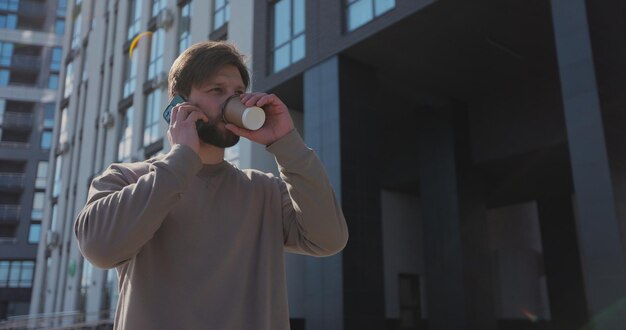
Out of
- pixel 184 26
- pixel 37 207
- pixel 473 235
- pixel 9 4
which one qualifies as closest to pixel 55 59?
pixel 9 4

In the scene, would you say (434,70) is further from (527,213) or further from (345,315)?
(527,213)

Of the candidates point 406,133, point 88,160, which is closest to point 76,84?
point 88,160

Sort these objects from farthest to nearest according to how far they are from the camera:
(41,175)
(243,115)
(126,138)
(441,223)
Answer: (41,175) → (126,138) → (441,223) → (243,115)

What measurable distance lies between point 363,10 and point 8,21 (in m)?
40.1

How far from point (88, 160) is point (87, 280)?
17.9ft

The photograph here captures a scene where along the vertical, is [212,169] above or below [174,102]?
below

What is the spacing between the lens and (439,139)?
1631cm

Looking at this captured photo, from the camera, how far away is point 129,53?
23781mm

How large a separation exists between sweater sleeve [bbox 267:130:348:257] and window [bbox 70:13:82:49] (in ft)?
107

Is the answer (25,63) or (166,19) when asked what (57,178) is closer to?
(166,19)

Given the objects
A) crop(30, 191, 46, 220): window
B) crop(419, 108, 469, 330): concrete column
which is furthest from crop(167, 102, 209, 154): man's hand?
crop(30, 191, 46, 220): window

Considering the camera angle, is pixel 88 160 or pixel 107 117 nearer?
pixel 107 117

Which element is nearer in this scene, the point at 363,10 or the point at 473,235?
the point at 363,10

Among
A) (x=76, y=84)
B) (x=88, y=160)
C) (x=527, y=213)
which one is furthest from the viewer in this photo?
(x=76, y=84)
